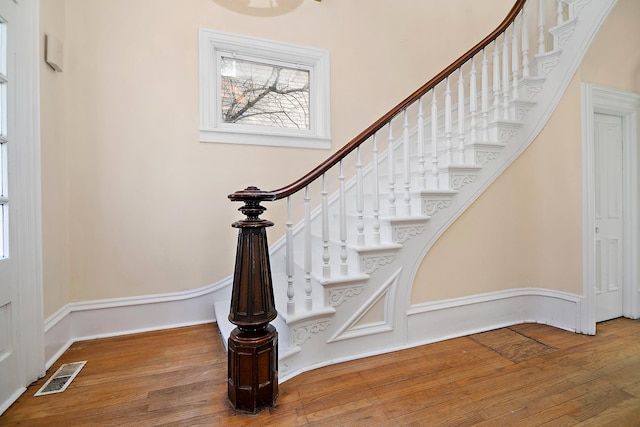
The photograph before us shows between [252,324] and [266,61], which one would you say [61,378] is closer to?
[252,324]

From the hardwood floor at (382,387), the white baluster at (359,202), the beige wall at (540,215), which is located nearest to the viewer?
the hardwood floor at (382,387)

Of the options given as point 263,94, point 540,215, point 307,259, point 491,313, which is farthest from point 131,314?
point 540,215

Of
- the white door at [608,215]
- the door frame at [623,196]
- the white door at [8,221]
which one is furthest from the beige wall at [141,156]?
the white door at [608,215]

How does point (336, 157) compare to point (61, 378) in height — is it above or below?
above

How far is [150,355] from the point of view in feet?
5.85

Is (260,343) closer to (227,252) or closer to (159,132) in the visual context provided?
(227,252)

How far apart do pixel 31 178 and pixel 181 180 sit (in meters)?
0.84

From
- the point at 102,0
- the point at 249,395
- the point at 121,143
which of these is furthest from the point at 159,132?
the point at 249,395

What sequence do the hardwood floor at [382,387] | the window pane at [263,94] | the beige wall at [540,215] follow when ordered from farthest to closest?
the window pane at [263,94] < the beige wall at [540,215] < the hardwood floor at [382,387]

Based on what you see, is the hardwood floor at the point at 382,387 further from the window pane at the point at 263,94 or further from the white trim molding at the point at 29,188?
the window pane at the point at 263,94

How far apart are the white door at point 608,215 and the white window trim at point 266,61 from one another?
2274 mm

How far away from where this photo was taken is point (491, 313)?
86.9 inches

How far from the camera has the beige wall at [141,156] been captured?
1.95 m

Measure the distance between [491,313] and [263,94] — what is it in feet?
8.57
